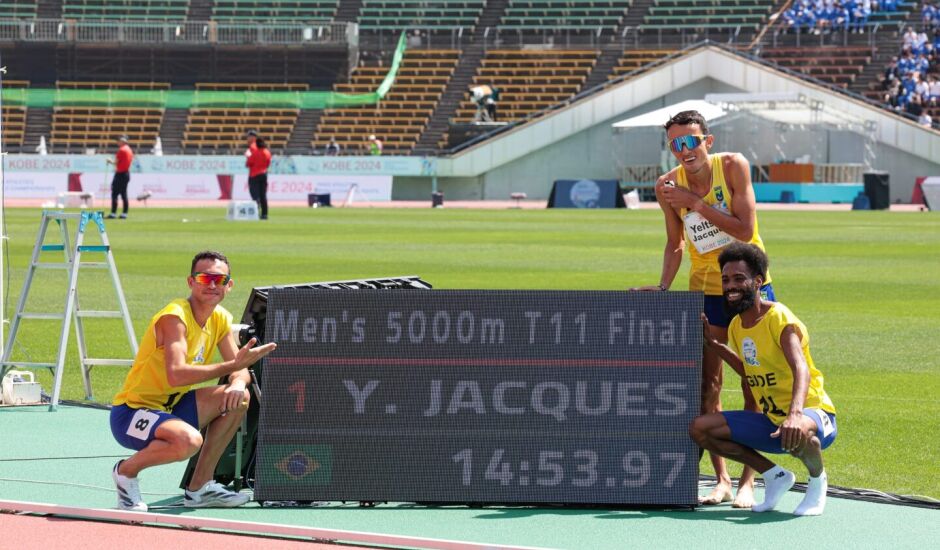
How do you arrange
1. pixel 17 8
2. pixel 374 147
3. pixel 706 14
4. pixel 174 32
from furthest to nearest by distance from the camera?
1. pixel 17 8
2. pixel 174 32
3. pixel 706 14
4. pixel 374 147

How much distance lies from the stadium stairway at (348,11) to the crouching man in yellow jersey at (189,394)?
62.5 meters

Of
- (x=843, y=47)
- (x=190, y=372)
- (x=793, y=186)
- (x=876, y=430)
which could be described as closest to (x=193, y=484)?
(x=190, y=372)

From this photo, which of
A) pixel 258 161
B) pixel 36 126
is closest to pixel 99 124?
pixel 36 126

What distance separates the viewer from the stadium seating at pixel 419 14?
67.6 meters

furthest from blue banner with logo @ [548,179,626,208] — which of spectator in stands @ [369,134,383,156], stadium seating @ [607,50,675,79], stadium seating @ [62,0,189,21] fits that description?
stadium seating @ [62,0,189,21]

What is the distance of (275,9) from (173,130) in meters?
8.80

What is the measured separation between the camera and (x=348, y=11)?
229 feet

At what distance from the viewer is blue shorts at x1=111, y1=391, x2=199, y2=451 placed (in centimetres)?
737

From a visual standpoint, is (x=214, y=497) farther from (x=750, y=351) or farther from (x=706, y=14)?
(x=706, y=14)

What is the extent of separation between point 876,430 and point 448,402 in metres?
3.74

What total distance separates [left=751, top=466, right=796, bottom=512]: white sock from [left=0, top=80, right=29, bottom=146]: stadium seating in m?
58.1

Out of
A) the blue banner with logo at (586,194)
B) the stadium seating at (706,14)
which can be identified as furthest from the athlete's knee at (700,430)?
the stadium seating at (706,14)

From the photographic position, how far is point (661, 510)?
24.2 feet

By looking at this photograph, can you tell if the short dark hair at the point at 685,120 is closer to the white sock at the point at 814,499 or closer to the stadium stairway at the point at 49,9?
the white sock at the point at 814,499
